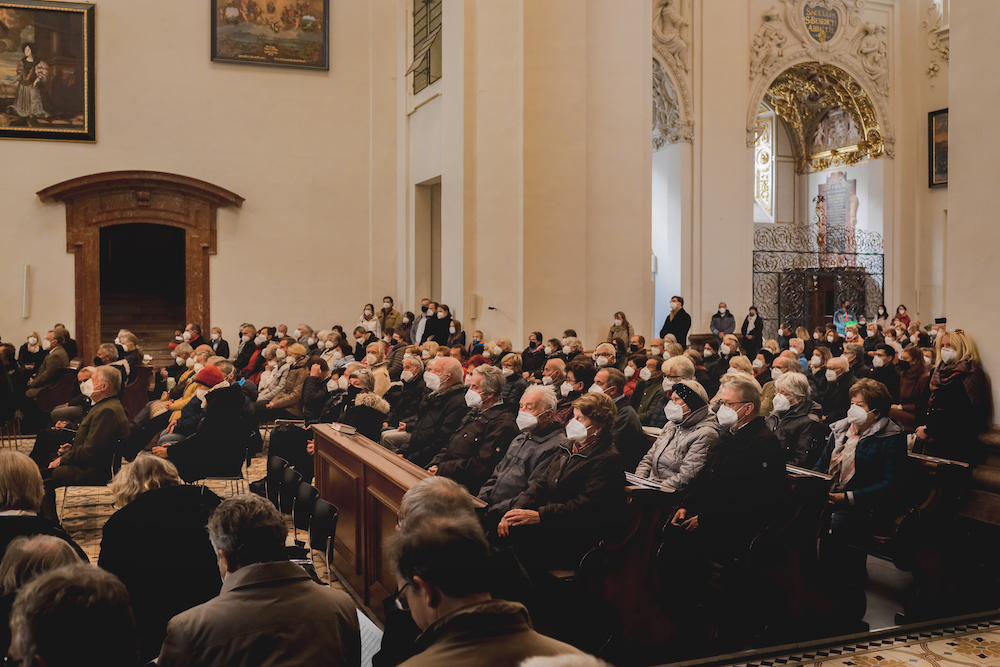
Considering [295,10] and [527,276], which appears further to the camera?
[295,10]

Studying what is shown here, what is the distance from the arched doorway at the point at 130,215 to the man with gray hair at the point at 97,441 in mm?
11582

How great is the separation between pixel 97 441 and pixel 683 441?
13.9ft

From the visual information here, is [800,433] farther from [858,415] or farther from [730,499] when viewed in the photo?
[730,499]

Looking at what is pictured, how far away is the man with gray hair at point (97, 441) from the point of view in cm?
653

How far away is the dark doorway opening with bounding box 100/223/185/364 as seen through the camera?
19.7 meters

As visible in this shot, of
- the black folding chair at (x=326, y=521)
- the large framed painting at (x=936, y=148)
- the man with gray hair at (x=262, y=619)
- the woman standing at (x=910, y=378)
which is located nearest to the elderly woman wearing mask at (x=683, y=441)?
the black folding chair at (x=326, y=521)

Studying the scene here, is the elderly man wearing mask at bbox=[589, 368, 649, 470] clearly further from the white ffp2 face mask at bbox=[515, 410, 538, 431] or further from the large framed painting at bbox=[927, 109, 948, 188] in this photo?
the large framed painting at bbox=[927, 109, 948, 188]

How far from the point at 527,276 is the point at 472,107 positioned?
10.1ft

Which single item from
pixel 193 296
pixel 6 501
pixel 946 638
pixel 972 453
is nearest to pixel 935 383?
pixel 972 453

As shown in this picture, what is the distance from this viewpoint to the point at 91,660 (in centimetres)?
192

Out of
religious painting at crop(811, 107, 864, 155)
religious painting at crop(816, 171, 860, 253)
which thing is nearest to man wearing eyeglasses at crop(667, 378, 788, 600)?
religious painting at crop(816, 171, 860, 253)

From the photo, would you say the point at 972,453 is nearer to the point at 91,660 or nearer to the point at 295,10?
the point at 91,660

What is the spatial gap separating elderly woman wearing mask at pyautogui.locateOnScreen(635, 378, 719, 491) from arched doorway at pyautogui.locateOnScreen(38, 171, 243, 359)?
46.5 ft

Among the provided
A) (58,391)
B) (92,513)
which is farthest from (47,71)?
(92,513)
